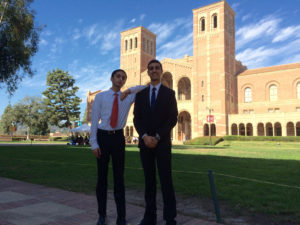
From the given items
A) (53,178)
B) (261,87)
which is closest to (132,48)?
(261,87)

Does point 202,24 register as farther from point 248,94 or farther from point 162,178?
point 162,178

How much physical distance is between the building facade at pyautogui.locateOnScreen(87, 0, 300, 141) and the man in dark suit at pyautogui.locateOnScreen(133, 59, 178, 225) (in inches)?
1437

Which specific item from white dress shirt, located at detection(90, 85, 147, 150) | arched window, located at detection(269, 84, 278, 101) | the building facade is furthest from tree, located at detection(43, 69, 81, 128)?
white dress shirt, located at detection(90, 85, 147, 150)

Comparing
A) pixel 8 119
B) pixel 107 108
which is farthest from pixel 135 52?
pixel 107 108

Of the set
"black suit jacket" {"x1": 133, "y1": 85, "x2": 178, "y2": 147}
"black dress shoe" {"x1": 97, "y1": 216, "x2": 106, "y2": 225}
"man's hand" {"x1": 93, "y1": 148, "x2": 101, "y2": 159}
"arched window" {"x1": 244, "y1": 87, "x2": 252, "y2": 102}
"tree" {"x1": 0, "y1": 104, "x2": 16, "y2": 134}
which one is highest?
"arched window" {"x1": 244, "y1": 87, "x2": 252, "y2": 102}

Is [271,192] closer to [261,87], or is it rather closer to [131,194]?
[131,194]

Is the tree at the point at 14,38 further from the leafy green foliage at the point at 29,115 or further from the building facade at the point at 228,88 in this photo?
the leafy green foliage at the point at 29,115

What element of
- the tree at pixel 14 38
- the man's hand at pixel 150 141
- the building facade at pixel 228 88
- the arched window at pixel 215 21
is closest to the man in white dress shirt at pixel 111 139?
the man's hand at pixel 150 141

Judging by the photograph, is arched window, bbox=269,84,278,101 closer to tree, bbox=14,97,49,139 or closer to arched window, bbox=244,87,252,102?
arched window, bbox=244,87,252,102

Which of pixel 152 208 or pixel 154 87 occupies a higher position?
pixel 154 87

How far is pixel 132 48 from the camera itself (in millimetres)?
54781

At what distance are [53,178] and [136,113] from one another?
4.42 m

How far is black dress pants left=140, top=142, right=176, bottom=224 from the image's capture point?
3.05 m

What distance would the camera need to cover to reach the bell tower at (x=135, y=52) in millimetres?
53094
